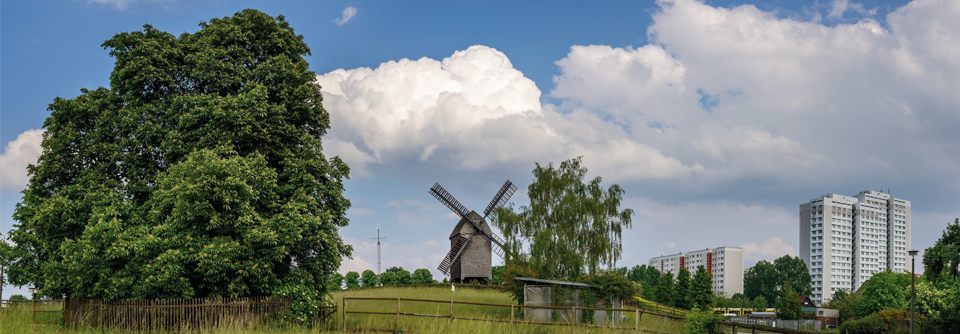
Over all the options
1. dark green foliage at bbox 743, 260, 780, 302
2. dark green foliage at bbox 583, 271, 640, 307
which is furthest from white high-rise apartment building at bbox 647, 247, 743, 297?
dark green foliage at bbox 583, 271, 640, 307

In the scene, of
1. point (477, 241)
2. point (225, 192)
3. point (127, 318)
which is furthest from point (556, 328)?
point (477, 241)

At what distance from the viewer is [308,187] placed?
2622 centimetres

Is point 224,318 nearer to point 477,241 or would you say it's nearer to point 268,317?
point 268,317

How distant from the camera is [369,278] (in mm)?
81062

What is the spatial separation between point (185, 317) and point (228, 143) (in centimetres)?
681

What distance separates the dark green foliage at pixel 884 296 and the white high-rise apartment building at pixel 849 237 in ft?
288

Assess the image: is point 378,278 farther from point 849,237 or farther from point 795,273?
point 849,237

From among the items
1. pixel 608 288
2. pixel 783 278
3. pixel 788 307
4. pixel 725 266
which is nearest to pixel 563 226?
pixel 608 288

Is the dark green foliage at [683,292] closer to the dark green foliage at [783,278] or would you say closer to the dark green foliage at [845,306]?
the dark green foliage at [845,306]

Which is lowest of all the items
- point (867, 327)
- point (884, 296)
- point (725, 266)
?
point (725, 266)

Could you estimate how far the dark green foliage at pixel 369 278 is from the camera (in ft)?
265

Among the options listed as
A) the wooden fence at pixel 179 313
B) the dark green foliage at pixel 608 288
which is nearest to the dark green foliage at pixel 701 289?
the dark green foliage at pixel 608 288

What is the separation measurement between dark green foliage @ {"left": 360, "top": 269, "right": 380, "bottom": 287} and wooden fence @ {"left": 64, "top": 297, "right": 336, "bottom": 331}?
184 feet

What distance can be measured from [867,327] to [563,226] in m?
24.0
